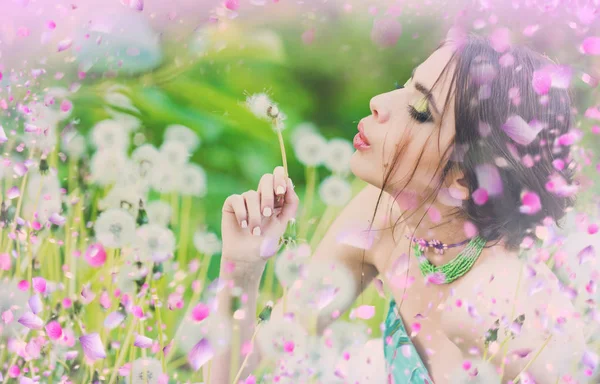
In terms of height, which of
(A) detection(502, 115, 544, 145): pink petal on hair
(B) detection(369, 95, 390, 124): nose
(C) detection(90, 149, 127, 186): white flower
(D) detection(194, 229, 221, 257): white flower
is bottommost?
(D) detection(194, 229, 221, 257): white flower

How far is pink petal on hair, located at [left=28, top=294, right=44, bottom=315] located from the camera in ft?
2.78

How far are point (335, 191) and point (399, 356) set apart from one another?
0.92ft

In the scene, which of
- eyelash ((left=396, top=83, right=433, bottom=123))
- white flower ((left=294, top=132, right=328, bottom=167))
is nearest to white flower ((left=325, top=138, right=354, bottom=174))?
white flower ((left=294, top=132, right=328, bottom=167))

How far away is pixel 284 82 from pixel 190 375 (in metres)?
0.48

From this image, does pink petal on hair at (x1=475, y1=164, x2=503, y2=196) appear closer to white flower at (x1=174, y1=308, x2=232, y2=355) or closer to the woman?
the woman

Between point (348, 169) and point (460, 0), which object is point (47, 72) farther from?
point (460, 0)

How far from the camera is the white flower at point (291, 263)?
0.83m

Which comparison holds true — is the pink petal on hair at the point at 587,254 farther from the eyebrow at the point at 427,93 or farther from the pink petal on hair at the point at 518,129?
the eyebrow at the point at 427,93

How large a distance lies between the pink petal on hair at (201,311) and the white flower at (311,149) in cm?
27

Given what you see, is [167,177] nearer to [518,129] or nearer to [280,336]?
[280,336]

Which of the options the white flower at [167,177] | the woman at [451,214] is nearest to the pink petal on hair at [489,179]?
the woman at [451,214]

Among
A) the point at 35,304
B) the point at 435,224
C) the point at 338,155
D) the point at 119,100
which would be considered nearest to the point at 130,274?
the point at 35,304

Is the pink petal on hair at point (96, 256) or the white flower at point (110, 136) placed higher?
the white flower at point (110, 136)

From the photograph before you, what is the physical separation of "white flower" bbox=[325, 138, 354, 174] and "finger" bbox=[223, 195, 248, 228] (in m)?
0.14
